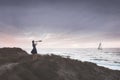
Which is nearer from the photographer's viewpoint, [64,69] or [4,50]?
[64,69]

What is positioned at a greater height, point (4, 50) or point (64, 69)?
point (4, 50)

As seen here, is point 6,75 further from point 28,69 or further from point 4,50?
point 4,50

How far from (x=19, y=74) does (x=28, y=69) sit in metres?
1.44

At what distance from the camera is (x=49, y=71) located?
17844 mm

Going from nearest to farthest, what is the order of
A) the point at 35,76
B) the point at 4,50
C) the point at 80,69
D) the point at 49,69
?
the point at 35,76
the point at 49,69
the point at 80,69
the point at 4,50

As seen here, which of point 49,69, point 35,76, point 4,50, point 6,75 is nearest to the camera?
point 6,75

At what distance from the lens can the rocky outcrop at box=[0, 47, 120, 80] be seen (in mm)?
16109

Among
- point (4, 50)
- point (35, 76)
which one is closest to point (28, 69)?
point (35, 76)

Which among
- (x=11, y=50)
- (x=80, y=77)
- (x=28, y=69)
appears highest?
(x=11, y=50)

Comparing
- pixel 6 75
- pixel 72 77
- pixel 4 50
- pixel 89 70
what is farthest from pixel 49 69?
pixel 4 50

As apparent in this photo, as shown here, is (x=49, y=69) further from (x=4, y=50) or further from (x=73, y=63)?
(x=4, y=50)

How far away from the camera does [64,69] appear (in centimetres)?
1953

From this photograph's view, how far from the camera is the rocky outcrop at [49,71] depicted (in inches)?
634

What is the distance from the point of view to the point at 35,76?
16609 millimetres
